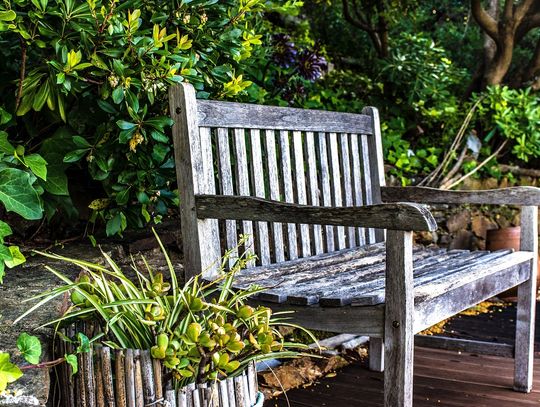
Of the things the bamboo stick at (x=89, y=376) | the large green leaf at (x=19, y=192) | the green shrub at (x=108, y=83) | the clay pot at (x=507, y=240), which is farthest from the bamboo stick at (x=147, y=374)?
the clay pot at (x=507, y=240)

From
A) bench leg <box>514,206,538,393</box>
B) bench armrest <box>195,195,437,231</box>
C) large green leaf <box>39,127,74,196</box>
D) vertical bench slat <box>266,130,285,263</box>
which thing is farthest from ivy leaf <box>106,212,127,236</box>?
bench leg <box>514,206,538,393</box>

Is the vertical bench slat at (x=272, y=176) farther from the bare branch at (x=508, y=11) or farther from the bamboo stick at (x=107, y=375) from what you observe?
the bare branch at (x=508, y=11)

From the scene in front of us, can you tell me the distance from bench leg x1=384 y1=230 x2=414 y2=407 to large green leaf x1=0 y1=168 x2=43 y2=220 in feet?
2.96

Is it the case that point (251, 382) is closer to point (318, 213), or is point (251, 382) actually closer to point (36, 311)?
point (318, 213)

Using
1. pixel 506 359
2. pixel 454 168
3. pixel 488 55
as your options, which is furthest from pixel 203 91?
pixel 488 55

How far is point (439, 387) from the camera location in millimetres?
2656

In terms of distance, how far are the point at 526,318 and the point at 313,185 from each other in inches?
39.9

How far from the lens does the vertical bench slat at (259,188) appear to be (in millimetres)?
2252

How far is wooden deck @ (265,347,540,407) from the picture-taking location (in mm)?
2480

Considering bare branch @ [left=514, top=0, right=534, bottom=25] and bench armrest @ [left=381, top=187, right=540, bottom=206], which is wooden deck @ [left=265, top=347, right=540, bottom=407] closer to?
bench armrest @ [left=381, top=187, right=540, bottom=206]

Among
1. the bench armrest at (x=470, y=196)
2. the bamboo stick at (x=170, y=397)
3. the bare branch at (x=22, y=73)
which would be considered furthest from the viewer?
the bench armrest at (x=470, y=196)

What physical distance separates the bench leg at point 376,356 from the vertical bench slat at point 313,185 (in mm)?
616

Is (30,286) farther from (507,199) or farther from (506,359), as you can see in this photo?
(506,359)

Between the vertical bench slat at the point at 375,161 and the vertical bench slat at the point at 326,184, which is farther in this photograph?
the vertical bench slat at the point at 375,161
